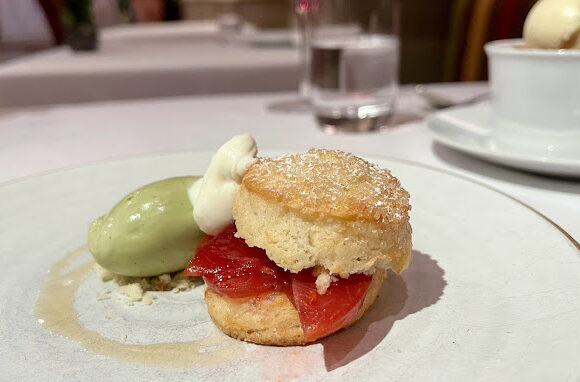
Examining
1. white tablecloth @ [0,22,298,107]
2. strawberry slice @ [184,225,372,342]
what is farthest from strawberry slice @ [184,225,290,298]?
white tablecloth @ [0,22,298,107]

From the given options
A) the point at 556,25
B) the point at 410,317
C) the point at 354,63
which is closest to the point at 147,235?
the point at 410,317

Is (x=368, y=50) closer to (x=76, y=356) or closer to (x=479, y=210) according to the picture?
(x=479, y=210)

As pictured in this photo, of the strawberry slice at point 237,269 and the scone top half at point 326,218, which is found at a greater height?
the scone top half at point 326,218

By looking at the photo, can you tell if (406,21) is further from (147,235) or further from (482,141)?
(147,235)

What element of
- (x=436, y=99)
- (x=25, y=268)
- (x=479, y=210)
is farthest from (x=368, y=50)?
(x=25, y=268)

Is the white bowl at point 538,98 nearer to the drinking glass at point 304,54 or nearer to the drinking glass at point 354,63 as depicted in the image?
the drinking glass at point 354,63

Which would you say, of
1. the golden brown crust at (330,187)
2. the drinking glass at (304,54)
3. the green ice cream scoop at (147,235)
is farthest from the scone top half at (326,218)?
the drinking glass at (304,54)

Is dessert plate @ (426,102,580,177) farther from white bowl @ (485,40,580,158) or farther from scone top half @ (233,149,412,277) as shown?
scone top half @ (233,149,412,277)
